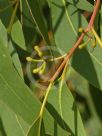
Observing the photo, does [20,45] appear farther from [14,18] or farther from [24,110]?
[24,110]

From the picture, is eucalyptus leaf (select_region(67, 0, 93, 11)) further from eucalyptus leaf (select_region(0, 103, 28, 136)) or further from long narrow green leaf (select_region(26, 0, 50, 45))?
eucalyptus leaf (select_region(0, 103, 28, 136))

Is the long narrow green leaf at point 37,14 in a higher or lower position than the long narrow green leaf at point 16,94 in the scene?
higher

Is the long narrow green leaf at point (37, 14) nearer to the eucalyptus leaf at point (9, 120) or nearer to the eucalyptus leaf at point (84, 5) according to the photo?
the eucalyptus leaf at point (84, 5)

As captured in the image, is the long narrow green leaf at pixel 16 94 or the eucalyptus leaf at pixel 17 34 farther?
the eucalyptus leaf at pixel 17 34

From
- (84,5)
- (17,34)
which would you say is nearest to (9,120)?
(17,34)

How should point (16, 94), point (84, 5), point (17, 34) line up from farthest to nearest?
point (17, 34) → point (84, 5) → point (16, 94)

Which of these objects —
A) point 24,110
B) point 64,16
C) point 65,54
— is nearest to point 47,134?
point 24,110

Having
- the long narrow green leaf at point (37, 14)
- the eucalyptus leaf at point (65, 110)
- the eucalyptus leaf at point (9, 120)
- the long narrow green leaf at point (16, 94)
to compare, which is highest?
the long narrow green leaf at point (37, 14)

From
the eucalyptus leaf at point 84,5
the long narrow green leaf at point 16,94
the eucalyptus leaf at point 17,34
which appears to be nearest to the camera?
the long narrow green leaf at point 16,94

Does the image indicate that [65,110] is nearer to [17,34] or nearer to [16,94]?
[16,94]

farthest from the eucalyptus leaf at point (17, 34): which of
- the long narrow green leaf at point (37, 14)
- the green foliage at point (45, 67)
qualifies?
the long narrow green leaf at point (37, 14)
